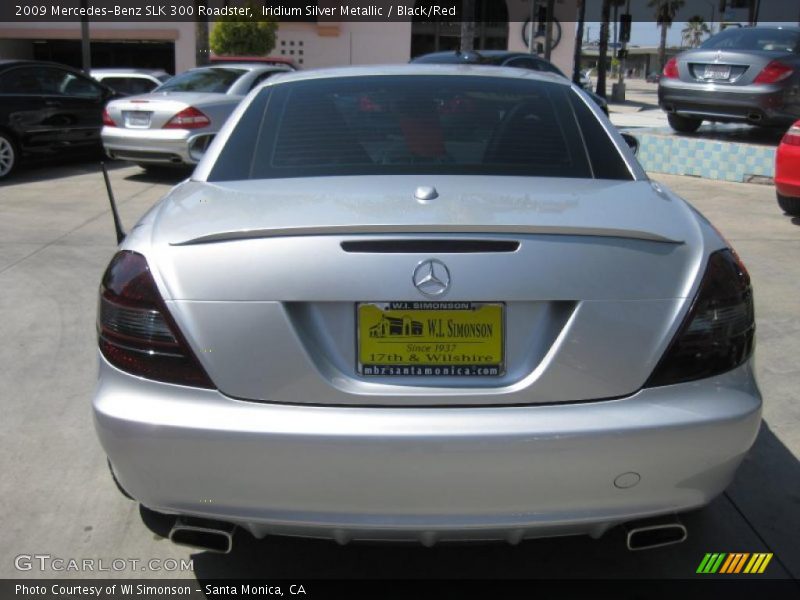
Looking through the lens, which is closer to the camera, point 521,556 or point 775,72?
point 521,556

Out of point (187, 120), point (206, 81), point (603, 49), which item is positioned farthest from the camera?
point (603, 49)

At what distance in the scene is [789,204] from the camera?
809 cm

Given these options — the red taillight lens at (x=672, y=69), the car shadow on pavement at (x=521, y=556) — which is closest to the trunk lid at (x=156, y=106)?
the red taillight lens at (x=672, y=69)

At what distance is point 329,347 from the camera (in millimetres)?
2209

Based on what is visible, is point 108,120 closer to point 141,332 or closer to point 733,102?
point 733,102

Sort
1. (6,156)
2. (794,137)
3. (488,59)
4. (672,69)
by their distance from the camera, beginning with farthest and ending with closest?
1. (488,59)
2. (672,69)
3. (6,156)
4. (794,137)

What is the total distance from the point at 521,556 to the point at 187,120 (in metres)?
8.29

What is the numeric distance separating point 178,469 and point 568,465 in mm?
979

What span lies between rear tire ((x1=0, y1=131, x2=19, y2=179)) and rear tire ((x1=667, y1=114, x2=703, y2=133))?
29.0 ft

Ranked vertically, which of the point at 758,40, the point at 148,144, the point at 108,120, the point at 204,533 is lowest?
the point at 148,144

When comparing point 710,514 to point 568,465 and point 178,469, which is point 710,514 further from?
point 178,469

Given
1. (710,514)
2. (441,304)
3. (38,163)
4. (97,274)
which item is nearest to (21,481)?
(441,304)

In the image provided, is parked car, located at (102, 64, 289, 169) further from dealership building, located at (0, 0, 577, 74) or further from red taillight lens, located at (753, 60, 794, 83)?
dealership building, located at (0, 0, 577, 74)

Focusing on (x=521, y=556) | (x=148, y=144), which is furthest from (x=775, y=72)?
(x=521, y=556)
